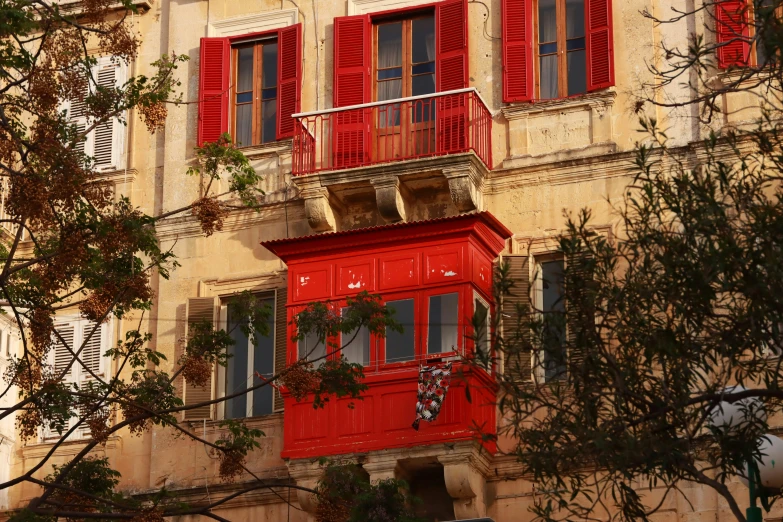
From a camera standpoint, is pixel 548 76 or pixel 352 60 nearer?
pixel 548 76

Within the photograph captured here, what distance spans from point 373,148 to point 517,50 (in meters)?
2.19

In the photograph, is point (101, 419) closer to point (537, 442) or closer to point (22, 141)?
point (22, 141)

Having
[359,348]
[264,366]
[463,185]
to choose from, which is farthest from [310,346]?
[463,185]

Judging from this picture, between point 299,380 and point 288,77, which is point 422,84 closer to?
point 288,77

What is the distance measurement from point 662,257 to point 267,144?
1056 centimetres

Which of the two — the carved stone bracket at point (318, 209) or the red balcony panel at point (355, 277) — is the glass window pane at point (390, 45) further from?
the red balcony panel at point (355, 277)

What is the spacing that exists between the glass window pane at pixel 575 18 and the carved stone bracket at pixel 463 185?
2295mm

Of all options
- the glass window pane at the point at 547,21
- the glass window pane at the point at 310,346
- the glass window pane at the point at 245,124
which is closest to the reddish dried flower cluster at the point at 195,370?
the glass window pane at the point at 310,346

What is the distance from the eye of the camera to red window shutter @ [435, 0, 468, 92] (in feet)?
78.4

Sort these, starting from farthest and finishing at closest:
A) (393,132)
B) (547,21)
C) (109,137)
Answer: (109,137), (547,21), (393,132)

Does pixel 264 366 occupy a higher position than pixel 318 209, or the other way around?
pixel 318 209

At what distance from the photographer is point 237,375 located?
23.8 m

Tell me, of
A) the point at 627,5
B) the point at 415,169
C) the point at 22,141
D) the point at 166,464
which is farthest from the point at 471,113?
the point at 22,141

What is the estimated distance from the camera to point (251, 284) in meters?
24.0
